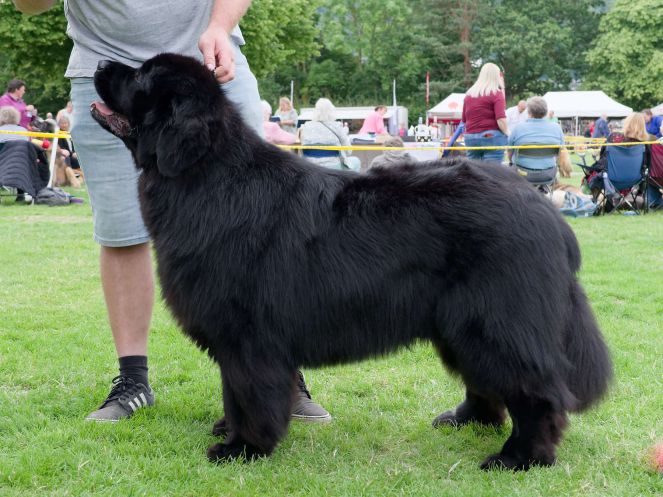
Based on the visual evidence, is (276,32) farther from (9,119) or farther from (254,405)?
(254,405)

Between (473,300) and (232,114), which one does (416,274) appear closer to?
(473,300)

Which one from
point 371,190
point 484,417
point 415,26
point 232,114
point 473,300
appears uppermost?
point 415,26

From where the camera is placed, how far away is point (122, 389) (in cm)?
316

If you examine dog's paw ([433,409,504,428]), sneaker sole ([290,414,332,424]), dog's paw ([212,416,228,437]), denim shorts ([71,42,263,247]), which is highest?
denim shorts ([71,42,263,247])

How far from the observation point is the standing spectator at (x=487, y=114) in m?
9.84

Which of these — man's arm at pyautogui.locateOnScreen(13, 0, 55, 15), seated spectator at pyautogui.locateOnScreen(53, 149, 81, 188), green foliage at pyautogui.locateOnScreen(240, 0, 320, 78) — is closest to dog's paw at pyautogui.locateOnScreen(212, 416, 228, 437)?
man's arm at pyautogui.locateOnScreen(13, 0, 55, 15)

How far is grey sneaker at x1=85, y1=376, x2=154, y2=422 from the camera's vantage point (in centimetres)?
304

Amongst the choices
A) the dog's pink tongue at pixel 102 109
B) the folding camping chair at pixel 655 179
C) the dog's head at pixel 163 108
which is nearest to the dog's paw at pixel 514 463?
the dog's head at pixel 163 108

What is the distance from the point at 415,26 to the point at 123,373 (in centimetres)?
4800

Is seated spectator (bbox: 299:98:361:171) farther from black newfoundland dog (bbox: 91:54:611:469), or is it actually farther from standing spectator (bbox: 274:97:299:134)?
black newfoundland dog (bbox: 91:54:611:469)

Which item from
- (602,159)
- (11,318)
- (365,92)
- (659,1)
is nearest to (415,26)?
(365,92)

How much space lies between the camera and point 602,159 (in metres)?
10.5

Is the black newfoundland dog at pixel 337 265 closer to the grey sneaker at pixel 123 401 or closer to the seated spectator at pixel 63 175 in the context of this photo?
the grey sneaker at pixel 123 401

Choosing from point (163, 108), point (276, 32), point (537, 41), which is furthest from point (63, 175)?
point (537, 41)
